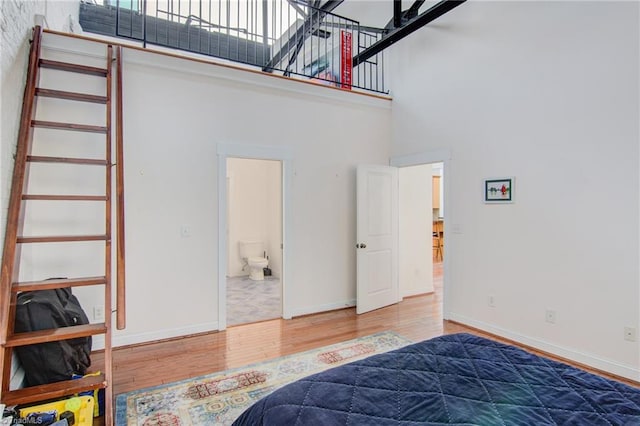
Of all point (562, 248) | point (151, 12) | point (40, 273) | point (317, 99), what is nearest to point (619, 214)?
point (562, 248)

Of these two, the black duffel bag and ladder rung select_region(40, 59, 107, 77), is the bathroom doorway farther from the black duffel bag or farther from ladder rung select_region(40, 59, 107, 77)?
the black duffel bag

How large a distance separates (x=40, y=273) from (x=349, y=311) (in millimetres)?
3294

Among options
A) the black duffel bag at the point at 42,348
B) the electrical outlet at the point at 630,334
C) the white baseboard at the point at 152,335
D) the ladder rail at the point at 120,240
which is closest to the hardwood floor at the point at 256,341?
the white baseboard at the point at 152,335

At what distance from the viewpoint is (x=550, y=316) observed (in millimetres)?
3246

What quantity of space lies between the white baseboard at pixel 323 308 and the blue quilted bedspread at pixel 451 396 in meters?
2.73

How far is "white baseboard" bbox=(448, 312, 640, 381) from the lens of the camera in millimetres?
2768

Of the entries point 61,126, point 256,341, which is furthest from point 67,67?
point 256,341

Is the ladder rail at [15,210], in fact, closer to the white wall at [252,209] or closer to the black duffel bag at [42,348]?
the black duffel bag at [42,348]

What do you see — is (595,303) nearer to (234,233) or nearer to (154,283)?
(154,283)

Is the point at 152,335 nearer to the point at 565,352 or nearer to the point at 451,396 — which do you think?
the point at 451,396

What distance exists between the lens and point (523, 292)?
11.3ft

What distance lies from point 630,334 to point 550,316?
0.58 m

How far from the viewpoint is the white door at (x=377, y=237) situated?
449 centimetres

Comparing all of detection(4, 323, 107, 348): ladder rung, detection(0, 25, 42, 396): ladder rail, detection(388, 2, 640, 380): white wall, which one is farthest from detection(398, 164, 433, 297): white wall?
detection(0, 25, 42, 396): ladder rail
